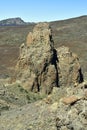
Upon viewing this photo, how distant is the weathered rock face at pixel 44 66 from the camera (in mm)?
34000

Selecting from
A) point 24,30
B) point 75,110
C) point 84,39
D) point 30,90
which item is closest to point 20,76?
point 30,90

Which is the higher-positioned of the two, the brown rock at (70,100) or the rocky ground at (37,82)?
the brown rock at (70,100)

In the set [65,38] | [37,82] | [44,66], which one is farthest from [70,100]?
[65,38]

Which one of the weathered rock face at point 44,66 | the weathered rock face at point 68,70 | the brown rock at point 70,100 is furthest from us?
the weathered rock face at point 68,70

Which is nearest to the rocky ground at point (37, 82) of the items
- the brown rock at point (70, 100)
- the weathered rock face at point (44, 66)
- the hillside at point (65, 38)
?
the weathered rock face at point (44, 66)

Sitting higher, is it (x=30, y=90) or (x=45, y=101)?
(x=45, y=101)

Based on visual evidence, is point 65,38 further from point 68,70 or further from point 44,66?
point 44,66

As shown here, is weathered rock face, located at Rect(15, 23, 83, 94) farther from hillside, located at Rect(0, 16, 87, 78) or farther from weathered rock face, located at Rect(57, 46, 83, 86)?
hillside, located at Rect(0, 16, 87, 78)

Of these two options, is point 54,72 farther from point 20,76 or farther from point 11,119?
point 11,119

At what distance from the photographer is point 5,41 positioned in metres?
103

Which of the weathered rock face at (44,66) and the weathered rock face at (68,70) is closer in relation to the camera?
the weathered rock face at (44,66)

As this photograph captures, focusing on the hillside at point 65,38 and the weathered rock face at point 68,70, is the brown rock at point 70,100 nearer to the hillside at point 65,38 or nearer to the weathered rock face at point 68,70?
the weathered rock face at point 68,70

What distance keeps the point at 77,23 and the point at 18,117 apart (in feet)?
364

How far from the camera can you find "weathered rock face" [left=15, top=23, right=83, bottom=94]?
3400 cm
